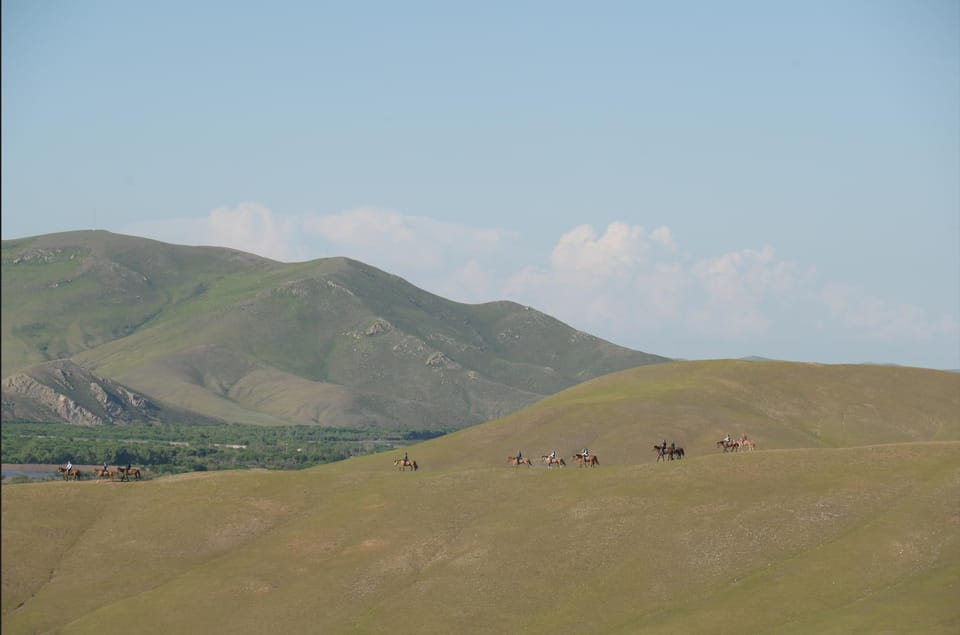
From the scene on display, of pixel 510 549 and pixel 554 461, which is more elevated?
pixel 554 461

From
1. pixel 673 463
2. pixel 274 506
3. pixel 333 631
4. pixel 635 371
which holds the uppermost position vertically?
pixel 635 371

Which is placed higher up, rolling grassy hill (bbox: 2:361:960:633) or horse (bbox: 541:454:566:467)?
horse (bbox: 541:454:566:467)

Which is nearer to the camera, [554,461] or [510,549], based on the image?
[510,549]

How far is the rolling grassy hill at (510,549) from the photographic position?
7962cm

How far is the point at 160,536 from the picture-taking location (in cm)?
9794

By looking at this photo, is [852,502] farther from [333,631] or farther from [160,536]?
[160,536]

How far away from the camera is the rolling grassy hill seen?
7962cm

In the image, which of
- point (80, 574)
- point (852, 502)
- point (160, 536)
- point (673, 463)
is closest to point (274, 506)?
point (160, 536)

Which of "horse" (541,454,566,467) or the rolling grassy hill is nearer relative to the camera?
the rolling grassy hill

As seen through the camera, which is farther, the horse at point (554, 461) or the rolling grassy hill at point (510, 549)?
the horse at point (554, 461)

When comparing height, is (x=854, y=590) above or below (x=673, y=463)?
below

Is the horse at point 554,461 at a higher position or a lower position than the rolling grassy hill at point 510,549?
higher

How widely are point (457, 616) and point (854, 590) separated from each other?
26.7 metres

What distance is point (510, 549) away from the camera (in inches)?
3588
